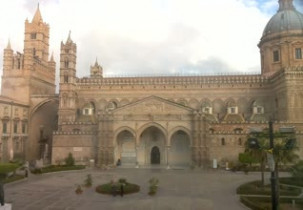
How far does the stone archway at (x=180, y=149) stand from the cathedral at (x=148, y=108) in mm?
144

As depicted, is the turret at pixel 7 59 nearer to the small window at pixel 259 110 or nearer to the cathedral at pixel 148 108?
the cathedral at pixel 148 108

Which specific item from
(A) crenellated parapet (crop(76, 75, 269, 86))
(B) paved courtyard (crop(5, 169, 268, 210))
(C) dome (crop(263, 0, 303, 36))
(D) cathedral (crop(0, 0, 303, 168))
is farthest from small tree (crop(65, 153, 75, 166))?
(C) dome (crop(263, 0, 303, 36))

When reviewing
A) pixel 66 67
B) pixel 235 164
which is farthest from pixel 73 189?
pixel 66 67

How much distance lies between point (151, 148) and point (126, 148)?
362 centimetres

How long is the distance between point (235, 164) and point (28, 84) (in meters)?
36.4

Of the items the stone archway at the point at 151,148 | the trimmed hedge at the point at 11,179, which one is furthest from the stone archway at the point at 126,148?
the trimmed hedge at the point at 11,179

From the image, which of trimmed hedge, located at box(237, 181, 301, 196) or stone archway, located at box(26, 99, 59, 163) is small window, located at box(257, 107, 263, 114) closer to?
trimmed hedge, located at box(237, 181, 301, 196)

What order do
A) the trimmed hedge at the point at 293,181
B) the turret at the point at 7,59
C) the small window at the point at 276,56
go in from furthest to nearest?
1. the turret at the point at 7,59
2. the small window at the point at 276,56
3. the trimmed hedge at the point at 293,181

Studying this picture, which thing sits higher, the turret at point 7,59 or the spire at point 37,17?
the spire at point 37,17

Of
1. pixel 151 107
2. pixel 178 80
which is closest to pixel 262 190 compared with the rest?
pixel 151 107

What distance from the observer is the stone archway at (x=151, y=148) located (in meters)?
44.6

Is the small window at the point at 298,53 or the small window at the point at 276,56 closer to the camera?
the small window at the point at 298,53

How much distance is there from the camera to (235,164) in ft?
130

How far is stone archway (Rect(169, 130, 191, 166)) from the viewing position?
44.5m
